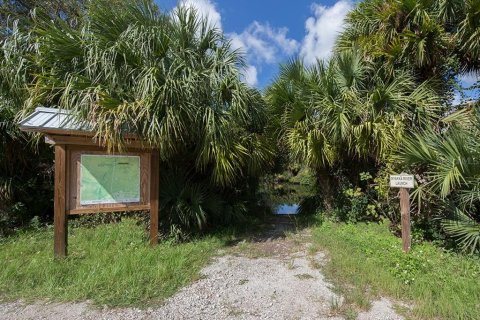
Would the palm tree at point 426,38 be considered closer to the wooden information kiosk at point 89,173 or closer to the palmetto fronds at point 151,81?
the palmetto fronds at point 151,81

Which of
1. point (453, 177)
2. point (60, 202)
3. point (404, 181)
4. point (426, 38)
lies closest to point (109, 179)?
point (60, 202)

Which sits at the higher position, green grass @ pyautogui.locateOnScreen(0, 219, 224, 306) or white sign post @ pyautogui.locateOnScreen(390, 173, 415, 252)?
white sign post @ pyautogui.locateOnScreen(390, 173, 415, 252)

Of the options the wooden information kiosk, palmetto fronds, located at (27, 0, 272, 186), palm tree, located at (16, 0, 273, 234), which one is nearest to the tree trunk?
palm tree, located at (16, 0, 273, 234)

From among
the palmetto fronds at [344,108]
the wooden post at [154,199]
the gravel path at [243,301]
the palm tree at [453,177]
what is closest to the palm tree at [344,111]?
the palmetto fronds at [344,108]

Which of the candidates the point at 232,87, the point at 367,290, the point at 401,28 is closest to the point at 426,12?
the point at 401,28

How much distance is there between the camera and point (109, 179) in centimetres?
490

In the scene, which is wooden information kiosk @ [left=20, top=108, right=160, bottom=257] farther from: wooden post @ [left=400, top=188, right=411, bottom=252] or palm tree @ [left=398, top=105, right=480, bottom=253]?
palm tree @ [left=398, top=105, right=480, bottom=253]

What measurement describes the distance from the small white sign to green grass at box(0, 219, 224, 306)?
3103mm

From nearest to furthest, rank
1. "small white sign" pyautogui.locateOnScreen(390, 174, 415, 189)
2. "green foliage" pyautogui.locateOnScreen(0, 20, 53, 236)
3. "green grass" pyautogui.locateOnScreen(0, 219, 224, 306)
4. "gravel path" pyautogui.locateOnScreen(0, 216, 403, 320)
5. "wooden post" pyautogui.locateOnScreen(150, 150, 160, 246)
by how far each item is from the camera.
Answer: "gravel path" pyautogui.locateOnScreen(0, 216, 403, 320) → "green grass" pyautogui.locateOnScreen(0, 219, 224, 306) → "small white sign" pyautogui.locateOnScreen(390, 174, 415, 189) → "wooden post" pyautogui.locateOnScreen(150, 150, 160, 246) → "green foliage" pyautogui.locateOnScreen(0, 20, 53, 236)

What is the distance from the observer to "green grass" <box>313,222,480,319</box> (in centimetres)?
317

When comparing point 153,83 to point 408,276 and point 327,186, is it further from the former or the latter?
point 327,186

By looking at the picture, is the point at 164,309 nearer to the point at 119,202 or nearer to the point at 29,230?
the point at 119,202

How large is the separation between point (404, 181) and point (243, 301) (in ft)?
10.2

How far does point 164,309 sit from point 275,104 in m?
4.93
